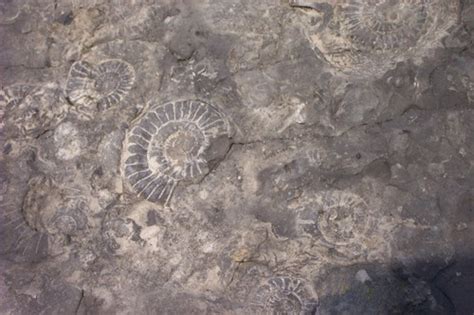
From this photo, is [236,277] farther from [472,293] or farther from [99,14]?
[99,14]

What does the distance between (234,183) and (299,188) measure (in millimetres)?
302

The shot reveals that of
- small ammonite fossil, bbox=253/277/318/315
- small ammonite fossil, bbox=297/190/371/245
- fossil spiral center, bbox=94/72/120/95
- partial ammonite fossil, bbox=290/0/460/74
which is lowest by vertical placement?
small ammonite fossil, bbox=253/277/318/315

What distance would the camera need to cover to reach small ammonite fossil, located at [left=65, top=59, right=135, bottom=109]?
7.95ft

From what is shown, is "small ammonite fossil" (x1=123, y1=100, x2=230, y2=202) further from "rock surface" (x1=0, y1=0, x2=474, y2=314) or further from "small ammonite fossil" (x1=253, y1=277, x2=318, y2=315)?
"small ammonite fossil" (x1=253, y1=277, x2=318, y2=315)

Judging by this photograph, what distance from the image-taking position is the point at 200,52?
243 centimetres

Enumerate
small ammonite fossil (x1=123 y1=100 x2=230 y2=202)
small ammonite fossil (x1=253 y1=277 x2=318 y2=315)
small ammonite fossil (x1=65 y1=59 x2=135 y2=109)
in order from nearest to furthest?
1. small ammonite fossil (x1=253 y1=277 x2=318 y2=315)
2. small ammonite fossil (x1=123 y1=100 x2=230 y2=202)
3. small ammonite fossil (x1=65 y1=59 x2=135 y2=109)

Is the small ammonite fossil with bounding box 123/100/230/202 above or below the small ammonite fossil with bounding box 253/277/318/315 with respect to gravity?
above

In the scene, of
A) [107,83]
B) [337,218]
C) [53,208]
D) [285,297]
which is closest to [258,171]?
[337,218]

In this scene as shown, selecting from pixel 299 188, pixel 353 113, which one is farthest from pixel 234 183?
pixel 353 113

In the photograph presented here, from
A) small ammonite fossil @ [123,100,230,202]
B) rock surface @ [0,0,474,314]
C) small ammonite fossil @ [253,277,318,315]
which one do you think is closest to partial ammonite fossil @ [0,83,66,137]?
rock surface @ [0,0,474,314]

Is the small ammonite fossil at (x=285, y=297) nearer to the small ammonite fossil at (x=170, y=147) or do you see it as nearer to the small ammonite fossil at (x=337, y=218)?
the small ammonite fossil at (x=337, y=218)

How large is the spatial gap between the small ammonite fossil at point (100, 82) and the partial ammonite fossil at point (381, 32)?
95 centimetres

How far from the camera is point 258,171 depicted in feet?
7.52

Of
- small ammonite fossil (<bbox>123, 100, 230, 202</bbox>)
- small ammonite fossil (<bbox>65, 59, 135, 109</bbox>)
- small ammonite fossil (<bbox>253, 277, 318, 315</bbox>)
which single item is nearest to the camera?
small ammonite fossil (<bbox>253, 277, 318, 315</bbox>)
